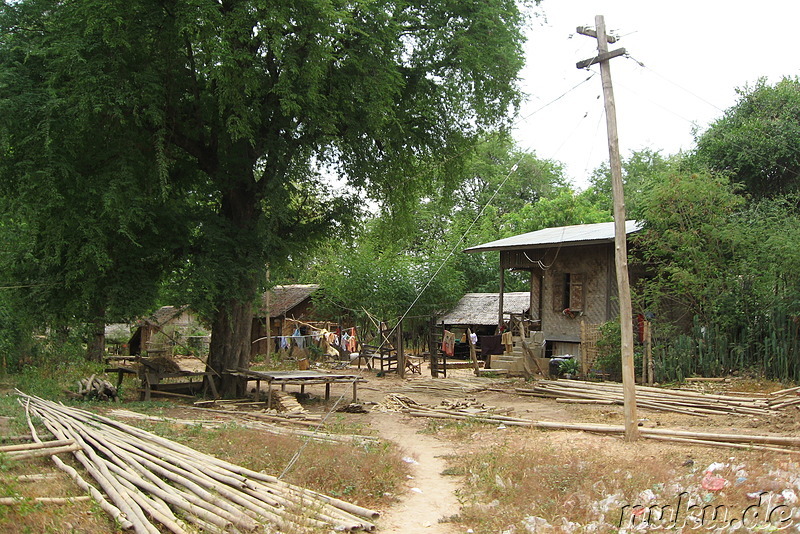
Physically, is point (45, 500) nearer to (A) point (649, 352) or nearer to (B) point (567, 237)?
(A) point (649, 352)

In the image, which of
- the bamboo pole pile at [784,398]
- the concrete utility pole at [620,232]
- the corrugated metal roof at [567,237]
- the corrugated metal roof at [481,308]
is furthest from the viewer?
the corrugated metal roof at [481,308]

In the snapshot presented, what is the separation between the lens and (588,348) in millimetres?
19062

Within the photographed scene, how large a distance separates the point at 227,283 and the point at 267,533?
33.5 feet

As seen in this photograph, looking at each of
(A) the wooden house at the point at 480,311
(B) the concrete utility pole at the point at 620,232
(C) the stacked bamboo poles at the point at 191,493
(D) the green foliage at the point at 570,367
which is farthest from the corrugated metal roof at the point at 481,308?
(C) the stacked bamboo poles at the point at 191,493

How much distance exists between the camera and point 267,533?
20.4 ft

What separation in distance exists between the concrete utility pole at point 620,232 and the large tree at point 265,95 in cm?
553

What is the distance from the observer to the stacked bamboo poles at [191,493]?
6.42 m

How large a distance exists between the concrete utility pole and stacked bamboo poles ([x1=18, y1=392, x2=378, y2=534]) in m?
5.32

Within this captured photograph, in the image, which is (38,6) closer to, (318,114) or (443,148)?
(318,114)

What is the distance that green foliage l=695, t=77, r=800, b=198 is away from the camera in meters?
24.1

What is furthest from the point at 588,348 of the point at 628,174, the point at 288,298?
the point at 628,174

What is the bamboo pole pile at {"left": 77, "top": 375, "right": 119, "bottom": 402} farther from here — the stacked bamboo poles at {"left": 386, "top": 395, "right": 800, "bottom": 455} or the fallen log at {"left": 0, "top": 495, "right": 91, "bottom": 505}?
the fallen log at {"left": 0, "top": 495, "right": 91, "bottom": 505}

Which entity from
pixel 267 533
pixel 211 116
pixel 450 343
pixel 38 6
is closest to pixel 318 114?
pixel 211 116

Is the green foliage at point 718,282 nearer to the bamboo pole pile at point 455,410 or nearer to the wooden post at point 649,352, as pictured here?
the wooden post at point 649,352
